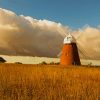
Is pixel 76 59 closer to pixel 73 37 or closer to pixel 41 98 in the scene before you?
pixel 73 37

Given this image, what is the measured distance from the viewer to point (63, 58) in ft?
132

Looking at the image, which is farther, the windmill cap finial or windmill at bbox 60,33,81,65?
the windmill cap finial

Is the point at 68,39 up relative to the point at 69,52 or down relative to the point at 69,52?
up

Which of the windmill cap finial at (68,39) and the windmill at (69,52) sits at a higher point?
the windmill cap finial at (68,39)

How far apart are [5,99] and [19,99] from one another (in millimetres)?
294

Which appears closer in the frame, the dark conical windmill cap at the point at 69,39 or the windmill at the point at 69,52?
Answer: the windmill at the point at 69,52

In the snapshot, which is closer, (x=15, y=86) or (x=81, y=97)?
(x=81, y=97)

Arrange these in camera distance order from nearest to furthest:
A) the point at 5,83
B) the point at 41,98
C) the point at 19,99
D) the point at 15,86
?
the point at 19,99 < the point at 41,98 < the point at 15,86 < the point at 5,83

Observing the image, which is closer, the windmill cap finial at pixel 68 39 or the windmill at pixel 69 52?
the windmill at pixel 69 52

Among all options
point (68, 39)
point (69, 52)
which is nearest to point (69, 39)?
point (68, 39)

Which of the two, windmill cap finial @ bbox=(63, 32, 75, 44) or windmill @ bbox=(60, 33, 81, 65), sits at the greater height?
windmill cap finial @ bbox=(63, 32, 75, 44)

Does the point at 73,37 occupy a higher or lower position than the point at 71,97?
higher

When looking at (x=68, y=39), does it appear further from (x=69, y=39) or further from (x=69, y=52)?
(x=69, y=52)

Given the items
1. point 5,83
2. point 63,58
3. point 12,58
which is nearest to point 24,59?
point 12,58
